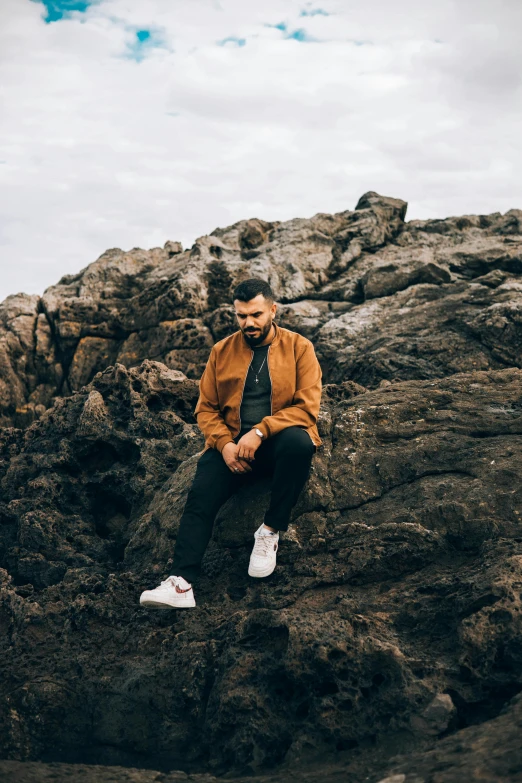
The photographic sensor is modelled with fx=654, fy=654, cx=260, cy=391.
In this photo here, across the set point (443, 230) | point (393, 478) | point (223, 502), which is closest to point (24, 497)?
point (223, 502)

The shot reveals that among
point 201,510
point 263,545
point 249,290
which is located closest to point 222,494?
point 201,510

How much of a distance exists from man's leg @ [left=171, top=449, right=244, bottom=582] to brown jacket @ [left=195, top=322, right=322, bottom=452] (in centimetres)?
30

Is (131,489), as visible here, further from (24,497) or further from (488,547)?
(488,547)

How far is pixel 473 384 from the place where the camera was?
33.0 feet

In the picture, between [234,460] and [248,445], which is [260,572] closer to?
[234,460]

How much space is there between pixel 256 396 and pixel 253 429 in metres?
0.67

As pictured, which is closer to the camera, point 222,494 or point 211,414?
point 222,494

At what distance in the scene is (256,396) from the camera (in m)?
8.31

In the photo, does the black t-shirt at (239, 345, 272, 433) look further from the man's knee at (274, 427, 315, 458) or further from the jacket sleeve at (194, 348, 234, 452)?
the man's knee at (274, 427, 315, 458)

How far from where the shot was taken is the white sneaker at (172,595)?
7000 mm

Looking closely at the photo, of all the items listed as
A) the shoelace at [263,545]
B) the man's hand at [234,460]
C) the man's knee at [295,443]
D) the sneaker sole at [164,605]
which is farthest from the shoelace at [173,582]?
the man's knee at [295,443]

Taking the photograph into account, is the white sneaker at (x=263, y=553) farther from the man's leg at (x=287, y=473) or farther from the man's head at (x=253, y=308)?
the man's head at (x=253, y=308)

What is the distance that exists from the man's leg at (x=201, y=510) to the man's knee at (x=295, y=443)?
2.59ft

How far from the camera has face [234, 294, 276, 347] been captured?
8.21 meters
